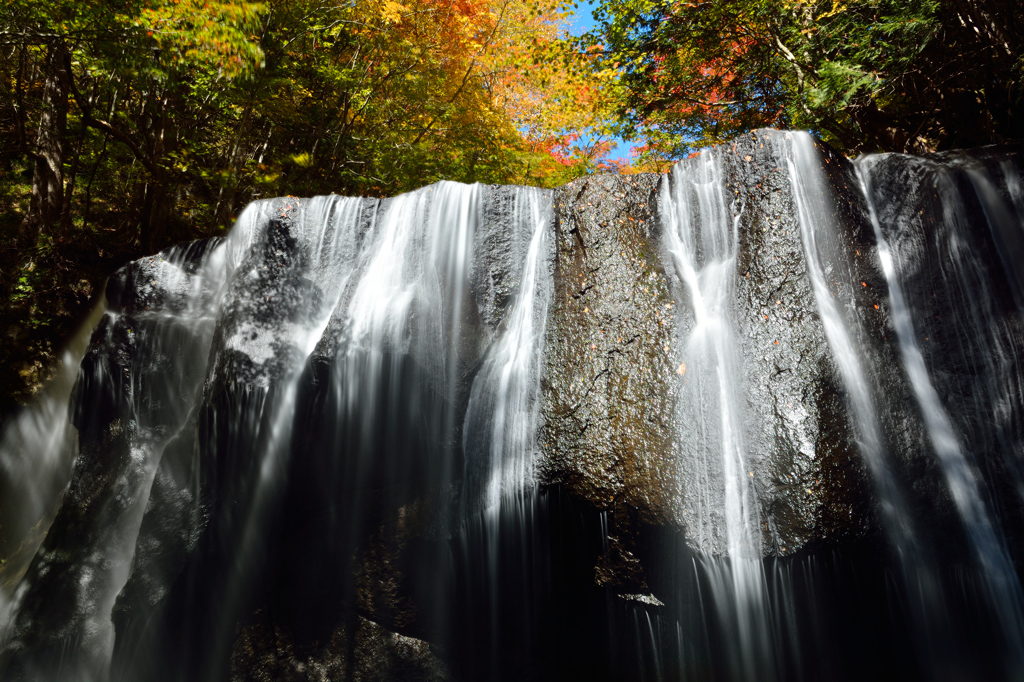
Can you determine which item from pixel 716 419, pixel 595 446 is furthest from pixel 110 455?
pixel 716 419

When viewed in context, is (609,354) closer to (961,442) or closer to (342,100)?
(961,442)

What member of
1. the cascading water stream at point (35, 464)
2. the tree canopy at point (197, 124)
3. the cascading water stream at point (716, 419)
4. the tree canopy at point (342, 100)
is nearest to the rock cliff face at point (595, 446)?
the cascading water stream at point (716, 419)

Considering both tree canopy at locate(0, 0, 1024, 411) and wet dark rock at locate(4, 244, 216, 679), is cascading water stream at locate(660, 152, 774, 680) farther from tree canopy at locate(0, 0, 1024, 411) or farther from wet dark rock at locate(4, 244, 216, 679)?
wet dark rock at locate(4, 244, 216, 679)

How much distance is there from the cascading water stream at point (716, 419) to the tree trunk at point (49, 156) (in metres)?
8.03

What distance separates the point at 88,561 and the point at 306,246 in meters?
3.74

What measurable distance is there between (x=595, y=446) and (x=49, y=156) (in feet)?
27.4

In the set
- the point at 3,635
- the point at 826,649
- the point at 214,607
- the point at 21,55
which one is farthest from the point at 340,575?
the point at 21,55

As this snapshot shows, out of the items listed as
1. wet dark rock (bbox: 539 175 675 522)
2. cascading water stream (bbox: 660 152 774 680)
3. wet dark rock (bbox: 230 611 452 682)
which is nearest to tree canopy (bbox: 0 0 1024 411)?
cascading water stream (bbox: 660 152 774 680)

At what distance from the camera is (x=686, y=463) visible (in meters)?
3.44

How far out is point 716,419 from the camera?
355cm

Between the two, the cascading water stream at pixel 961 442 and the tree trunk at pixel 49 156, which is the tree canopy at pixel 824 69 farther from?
the tree trunk at pixel 49 156

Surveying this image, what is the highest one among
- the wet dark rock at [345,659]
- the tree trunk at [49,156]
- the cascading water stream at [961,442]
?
the tree trunk at [49,156]

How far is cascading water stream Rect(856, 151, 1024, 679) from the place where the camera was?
11.0 feet

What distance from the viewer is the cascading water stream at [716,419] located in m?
3.20
